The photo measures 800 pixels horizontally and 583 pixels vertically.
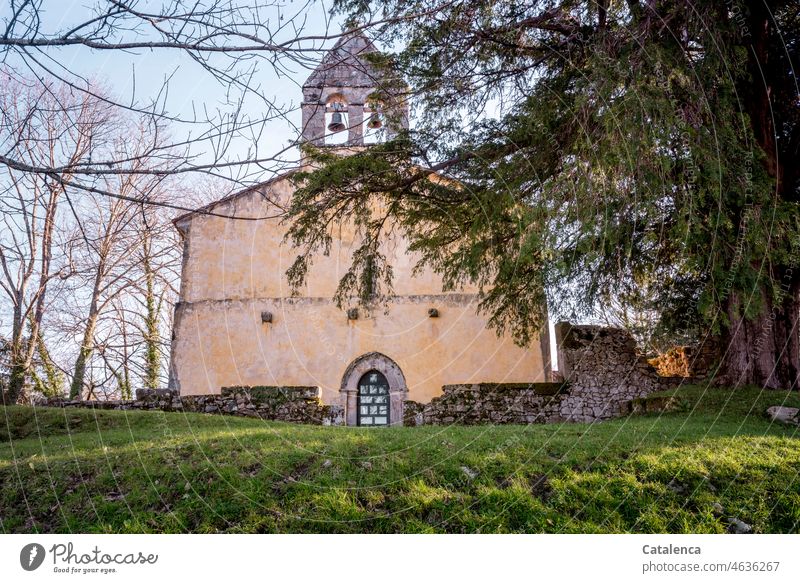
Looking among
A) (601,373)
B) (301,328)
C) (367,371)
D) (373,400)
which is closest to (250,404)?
(373,400)

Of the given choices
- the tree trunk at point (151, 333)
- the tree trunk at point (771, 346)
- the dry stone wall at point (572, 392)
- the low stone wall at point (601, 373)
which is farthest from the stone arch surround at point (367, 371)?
the tree trunk at point (771, 346)

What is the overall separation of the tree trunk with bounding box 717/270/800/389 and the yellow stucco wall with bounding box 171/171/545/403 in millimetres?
6323

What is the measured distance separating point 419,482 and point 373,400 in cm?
1010

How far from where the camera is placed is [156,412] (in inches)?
464

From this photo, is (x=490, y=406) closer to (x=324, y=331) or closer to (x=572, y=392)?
(x=572, y=392)

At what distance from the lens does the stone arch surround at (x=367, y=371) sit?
607 inches

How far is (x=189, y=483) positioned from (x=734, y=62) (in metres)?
8.48

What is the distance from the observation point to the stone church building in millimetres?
15969

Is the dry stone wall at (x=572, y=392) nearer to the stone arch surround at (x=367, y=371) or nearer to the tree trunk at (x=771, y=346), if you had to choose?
the tree trunk at (x=771, y=346)

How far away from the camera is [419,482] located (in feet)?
18.9

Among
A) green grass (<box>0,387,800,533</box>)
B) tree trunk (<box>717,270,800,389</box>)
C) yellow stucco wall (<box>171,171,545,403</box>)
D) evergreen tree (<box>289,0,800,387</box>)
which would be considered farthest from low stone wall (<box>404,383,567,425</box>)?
green grass (<box>0,387,800,533</box>)

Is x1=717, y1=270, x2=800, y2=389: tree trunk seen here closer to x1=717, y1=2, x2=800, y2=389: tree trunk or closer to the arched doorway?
x1=717, y1=2, x2=800, y2=389: tree trunk
